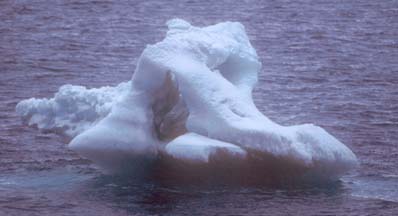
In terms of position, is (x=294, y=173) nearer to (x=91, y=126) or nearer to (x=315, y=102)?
(x=91, y=126)

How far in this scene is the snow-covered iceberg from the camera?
9.26 metres

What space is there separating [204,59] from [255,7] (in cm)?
1055

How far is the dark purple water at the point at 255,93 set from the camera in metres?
9.30

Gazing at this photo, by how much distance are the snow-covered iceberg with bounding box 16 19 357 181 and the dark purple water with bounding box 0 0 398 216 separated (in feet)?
1.08

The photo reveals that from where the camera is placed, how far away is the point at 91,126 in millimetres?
9914

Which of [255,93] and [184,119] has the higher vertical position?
[184,119]

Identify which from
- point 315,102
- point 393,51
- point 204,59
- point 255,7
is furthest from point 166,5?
point 204,59

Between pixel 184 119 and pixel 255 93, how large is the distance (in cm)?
381

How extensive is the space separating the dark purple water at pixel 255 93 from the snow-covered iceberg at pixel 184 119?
1.08 ft

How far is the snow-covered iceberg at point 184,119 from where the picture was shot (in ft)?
30.4

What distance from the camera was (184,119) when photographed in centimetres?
1002

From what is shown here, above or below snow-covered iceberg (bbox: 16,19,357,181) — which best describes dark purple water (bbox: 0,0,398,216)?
below

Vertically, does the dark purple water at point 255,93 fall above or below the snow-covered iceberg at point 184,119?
below

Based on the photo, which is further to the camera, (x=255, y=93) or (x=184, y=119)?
(x=255, y=93)
